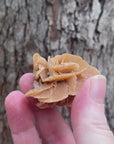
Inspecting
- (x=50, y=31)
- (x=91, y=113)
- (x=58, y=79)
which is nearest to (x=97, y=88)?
(x=91, y=113)

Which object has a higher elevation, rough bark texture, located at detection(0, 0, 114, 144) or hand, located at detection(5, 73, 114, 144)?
rough bark texture, located at detection(0, 0, 114, 144)

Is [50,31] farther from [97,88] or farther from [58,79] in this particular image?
[97,88]

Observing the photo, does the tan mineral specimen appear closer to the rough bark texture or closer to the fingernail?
the fingernail

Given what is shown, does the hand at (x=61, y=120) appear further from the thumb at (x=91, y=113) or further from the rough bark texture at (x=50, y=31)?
the rough bark texture at (x=50, y=31)

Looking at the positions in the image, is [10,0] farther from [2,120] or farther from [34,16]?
[2,120]

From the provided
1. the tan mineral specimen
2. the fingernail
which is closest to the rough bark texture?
the tan mineral specimen

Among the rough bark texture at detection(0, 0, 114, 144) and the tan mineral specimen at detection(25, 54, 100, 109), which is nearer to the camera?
the tan mineral specimen at detection(25, 54, 100, 109)

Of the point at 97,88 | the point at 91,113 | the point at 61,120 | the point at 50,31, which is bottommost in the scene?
the point at 61,120
